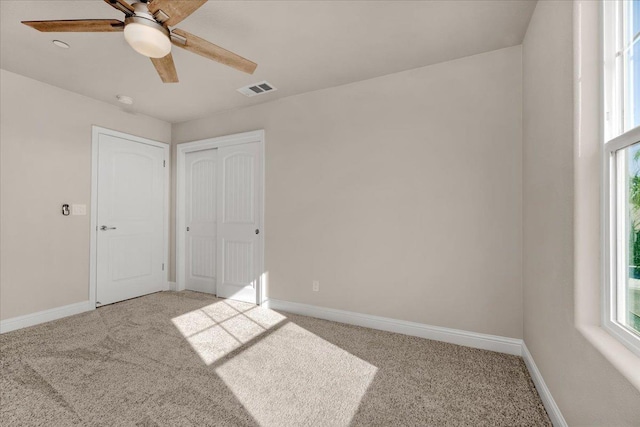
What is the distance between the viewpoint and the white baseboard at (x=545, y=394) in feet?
4.94

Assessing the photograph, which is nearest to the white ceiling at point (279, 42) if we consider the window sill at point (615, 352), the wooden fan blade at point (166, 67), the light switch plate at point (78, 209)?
the wooden fan blade at point (166, 67)

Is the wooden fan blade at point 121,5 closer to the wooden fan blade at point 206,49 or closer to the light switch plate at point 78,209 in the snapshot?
the wooden fan blade at point 206,49

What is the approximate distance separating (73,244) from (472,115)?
14.8 feet

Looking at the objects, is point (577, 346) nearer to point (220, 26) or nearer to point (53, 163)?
point (220, 26)

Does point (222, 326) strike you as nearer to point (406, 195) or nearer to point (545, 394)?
point (406, 195)

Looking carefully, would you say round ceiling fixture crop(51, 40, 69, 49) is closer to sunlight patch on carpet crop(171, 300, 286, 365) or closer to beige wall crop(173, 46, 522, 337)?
beige wall crop(173, 46, 522, 337)

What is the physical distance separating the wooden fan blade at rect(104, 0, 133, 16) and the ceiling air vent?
63.3 inches

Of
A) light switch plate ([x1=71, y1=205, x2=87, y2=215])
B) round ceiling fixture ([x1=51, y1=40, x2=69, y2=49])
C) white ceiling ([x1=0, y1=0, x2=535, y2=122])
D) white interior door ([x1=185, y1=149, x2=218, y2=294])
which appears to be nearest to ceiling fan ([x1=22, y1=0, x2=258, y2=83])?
white ceiling ([x1=0, y1=0, x2=535, y2=122])

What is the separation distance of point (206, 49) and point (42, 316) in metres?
3.36

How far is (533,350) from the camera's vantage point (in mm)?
2037

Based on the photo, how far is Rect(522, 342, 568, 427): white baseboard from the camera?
1.51 m

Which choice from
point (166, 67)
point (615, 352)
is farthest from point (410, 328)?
→ point (166, 67)

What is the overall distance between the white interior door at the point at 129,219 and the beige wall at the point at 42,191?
192mm

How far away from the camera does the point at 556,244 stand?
1560 mm
